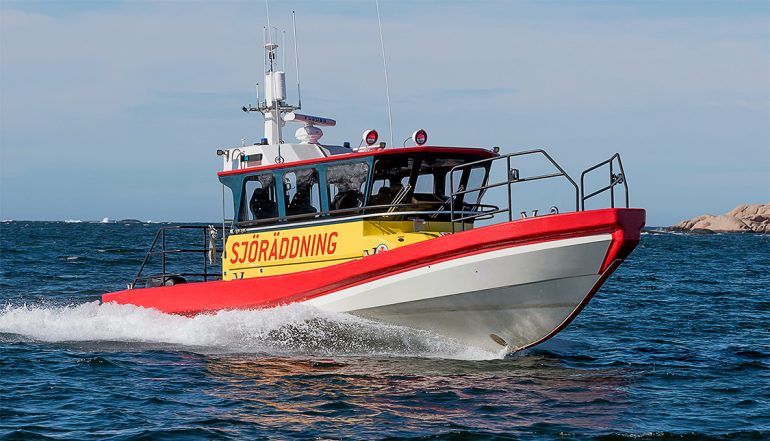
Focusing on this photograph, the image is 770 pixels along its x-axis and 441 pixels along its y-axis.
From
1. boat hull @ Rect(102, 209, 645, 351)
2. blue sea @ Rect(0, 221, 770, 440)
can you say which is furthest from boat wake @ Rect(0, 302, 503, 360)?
boat hull @ Rect(102, 209, 645, 351)

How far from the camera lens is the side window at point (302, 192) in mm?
13047

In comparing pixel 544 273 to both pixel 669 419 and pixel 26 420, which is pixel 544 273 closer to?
pixel 669 419

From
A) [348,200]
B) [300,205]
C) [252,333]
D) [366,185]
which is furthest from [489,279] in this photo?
[252,333]

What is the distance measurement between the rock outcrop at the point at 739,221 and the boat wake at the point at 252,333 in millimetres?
97171

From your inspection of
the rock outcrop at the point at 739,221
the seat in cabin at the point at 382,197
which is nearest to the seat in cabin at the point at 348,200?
the seat in cabin at the point at 382,197

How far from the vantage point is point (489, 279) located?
11250mm

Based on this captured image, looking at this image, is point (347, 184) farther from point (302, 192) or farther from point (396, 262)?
point (396, 262)

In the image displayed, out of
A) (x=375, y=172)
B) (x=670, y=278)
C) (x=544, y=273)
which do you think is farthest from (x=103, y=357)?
(x=670, y=278)

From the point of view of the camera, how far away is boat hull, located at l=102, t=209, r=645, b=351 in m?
10.8

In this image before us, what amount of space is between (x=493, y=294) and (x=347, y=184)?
8.63 feet

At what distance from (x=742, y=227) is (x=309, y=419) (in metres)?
102

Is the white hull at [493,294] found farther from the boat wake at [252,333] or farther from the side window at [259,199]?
the side window at [259,199]

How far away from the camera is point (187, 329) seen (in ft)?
45.1

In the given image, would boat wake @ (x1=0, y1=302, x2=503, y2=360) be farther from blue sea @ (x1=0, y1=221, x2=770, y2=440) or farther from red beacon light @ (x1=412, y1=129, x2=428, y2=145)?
red beacon light @ (x1=412, y1=129, x2=428, y2=145)
